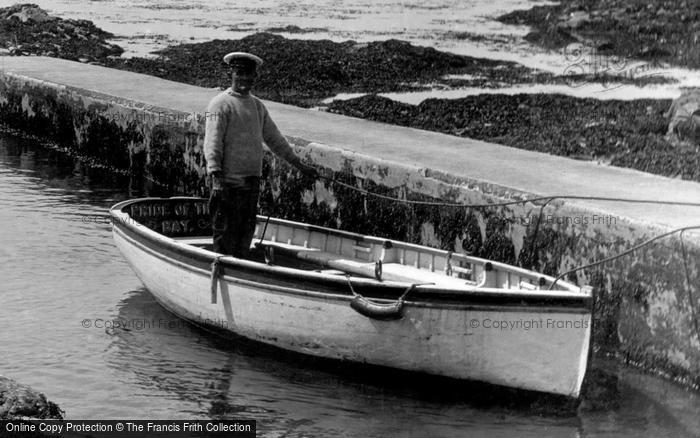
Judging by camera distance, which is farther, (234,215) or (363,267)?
(363,267)

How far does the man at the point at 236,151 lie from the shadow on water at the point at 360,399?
100cm

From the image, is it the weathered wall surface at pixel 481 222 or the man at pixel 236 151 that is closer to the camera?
the weathered wall surface at pixel 481 222

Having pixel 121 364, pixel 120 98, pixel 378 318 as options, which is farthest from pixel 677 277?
pixel 120 98

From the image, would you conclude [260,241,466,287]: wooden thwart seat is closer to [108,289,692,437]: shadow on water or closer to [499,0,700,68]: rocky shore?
[108,289,692,437]: shadow on water

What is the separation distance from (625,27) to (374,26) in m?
7.16

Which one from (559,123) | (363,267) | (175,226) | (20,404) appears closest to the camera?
(20,404)

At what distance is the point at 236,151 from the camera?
973 cm

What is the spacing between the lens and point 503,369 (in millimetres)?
8477

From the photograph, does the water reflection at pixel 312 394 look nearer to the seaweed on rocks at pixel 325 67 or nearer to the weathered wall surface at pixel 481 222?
the weathered wall surface at pixel 481 222

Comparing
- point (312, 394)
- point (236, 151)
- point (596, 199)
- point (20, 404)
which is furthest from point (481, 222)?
point (20, 404)

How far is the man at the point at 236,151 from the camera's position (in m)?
9.60

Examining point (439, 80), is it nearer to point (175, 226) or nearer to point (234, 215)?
point (175, 226)

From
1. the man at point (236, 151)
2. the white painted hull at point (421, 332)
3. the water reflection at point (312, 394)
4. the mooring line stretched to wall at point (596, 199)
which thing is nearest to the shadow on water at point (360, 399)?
the water reflection at point (312, 394)

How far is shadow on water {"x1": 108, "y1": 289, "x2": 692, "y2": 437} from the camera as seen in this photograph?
8.34 m
